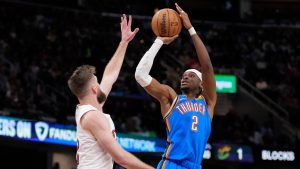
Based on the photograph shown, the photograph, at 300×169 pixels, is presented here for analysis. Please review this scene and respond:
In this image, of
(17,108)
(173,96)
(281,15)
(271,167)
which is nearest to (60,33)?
(17,108)

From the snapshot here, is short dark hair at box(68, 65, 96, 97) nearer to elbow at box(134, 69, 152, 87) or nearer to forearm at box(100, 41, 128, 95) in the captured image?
forearm at box(100, 41, 128, 95)

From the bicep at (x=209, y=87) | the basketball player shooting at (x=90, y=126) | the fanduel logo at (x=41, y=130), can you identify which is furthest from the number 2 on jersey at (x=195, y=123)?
the fanduel logo at (x=41, y=130)

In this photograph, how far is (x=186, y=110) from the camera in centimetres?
502

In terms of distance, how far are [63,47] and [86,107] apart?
1345 cm

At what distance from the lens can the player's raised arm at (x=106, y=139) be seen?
11.9 ft

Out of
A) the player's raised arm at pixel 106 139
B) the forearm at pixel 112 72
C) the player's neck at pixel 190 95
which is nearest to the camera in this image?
the player's raised arm at pixel 106 139

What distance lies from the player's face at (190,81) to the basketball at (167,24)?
0.46 meters

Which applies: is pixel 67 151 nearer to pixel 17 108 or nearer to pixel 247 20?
pixel 17 108

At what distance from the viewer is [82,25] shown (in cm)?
1975

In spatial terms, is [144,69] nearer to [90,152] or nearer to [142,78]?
[142,78]

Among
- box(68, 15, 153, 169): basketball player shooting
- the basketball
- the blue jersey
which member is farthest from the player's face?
box(68, 15, 153, 169): basketball player shooting

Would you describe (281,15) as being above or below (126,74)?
above

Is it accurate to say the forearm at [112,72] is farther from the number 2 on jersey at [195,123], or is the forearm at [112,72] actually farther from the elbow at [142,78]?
the number 2 on jersey at [195,123]

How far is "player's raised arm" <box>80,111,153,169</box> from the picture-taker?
362cm
